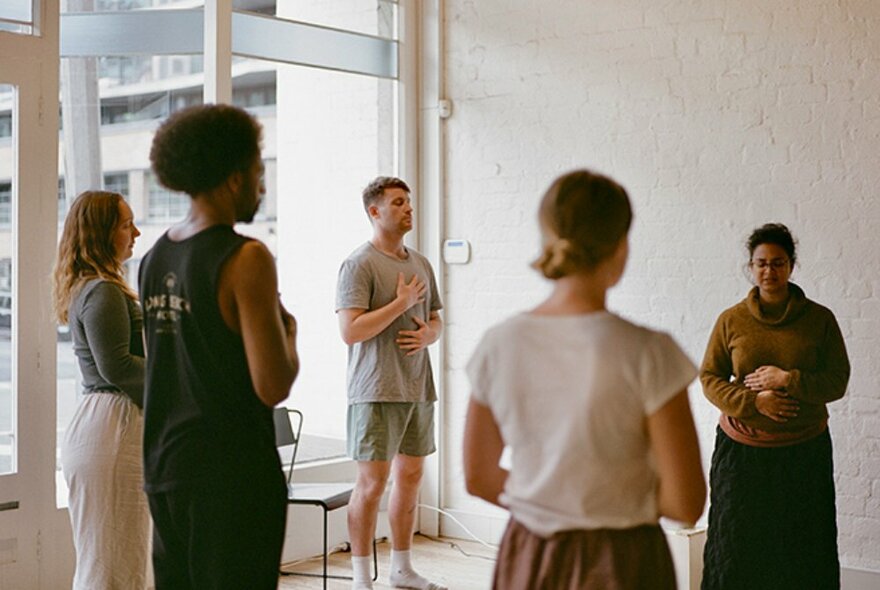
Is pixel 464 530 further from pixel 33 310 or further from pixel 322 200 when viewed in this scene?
pixel 33 310

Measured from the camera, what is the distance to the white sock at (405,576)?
16.1 feet

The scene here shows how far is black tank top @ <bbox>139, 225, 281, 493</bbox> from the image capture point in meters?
2.18

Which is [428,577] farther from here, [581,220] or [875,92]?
[581,220]

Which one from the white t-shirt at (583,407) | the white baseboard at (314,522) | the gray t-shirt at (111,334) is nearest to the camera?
the white t-shirt at (583,407)

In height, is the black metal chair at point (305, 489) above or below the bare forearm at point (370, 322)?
below

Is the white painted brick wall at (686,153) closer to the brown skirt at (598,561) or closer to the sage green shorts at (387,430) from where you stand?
the sage green shorts at (387,430)

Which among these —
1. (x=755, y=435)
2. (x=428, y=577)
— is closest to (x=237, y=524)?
(x=755, y=435)

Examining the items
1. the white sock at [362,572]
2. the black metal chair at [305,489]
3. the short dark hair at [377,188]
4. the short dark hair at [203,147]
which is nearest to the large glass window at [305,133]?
the black metal chair at [305,489]

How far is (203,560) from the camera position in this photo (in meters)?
2.18

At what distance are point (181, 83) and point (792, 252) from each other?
2634mm

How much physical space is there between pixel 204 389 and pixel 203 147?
1.46ft

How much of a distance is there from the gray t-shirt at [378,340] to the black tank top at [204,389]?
2.35 meters

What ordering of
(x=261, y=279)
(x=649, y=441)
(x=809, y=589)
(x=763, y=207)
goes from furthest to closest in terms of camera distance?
1. (x=763, y=207)
2. (x=809, y=589)
3. (x=261, y=279)
4. (x=649, y=441)

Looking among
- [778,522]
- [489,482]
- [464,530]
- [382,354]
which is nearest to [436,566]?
[464,530]
